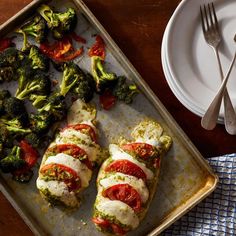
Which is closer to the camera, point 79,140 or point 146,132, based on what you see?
point 79,140

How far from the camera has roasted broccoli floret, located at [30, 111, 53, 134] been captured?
13.3ft

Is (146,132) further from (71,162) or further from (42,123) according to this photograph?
(42,123)

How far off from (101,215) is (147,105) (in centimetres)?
80

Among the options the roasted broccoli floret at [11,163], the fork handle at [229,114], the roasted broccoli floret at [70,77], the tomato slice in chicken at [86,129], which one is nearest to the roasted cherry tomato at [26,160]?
the roasted broccoli floret at [11,163]

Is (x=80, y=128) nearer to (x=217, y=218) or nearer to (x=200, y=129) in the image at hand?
(x=200, y=129)

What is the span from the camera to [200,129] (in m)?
4.17

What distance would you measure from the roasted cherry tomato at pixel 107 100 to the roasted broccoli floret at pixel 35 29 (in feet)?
1.82

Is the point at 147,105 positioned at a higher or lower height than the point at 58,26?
lower

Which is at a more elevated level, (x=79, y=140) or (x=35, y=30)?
(x=35, y=30)

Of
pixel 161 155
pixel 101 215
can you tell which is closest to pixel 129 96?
pixel 161 155

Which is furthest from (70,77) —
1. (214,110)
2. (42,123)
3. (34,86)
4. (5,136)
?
(214,110)

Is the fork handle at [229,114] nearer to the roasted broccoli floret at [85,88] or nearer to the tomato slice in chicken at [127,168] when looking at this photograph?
the tomato slice in chicken at [127,168]

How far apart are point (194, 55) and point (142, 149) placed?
74cm

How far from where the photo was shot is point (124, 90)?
161 inches
